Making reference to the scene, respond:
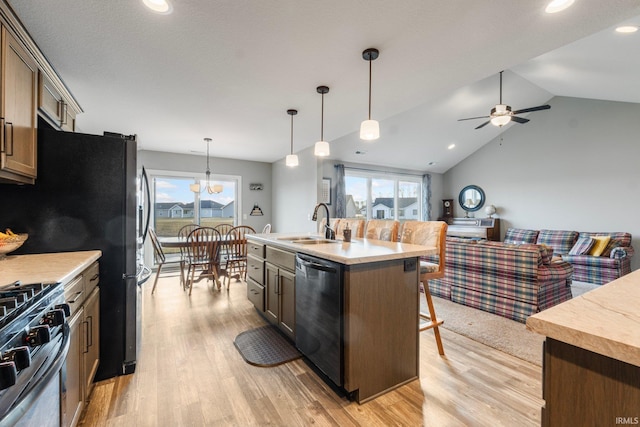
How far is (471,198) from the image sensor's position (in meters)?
8.02

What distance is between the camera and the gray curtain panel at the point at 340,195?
6269mm

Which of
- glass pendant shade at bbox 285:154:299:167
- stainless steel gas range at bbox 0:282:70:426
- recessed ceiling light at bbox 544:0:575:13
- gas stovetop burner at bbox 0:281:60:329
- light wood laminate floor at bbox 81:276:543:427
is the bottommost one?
light wood laminate floor at bbox 81:276:543:427

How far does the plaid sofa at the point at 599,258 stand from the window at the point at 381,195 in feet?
10.8

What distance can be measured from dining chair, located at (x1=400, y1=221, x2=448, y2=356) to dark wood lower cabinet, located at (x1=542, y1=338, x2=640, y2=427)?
150cm

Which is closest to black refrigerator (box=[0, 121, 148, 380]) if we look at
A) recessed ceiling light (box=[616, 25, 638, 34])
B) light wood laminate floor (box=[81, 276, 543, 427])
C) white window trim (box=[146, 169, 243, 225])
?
light wood laminate floor (box=[81, 276, 543, 427])

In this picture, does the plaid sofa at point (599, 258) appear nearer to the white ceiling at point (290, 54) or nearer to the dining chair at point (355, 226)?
the white ceiling at point (290, 54)

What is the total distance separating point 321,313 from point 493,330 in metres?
1.94

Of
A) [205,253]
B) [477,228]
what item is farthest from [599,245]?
[205,253]

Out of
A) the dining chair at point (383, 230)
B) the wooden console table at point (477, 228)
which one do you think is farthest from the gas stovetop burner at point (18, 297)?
the wooden console table at point (477, 228)

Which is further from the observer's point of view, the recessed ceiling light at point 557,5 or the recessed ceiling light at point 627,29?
the recessed ceiling light at point 627,29

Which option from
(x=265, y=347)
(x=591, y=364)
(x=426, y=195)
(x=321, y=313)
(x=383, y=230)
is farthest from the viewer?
(x=426, y=195)

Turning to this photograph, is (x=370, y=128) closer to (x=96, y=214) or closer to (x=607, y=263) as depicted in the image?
(x=96, y=214)

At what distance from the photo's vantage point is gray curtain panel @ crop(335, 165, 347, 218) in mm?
A: 6269

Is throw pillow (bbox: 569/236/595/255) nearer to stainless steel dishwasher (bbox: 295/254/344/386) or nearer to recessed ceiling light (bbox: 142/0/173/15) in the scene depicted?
stainless steel dishwasher (bbox: 295/254/344/386)
